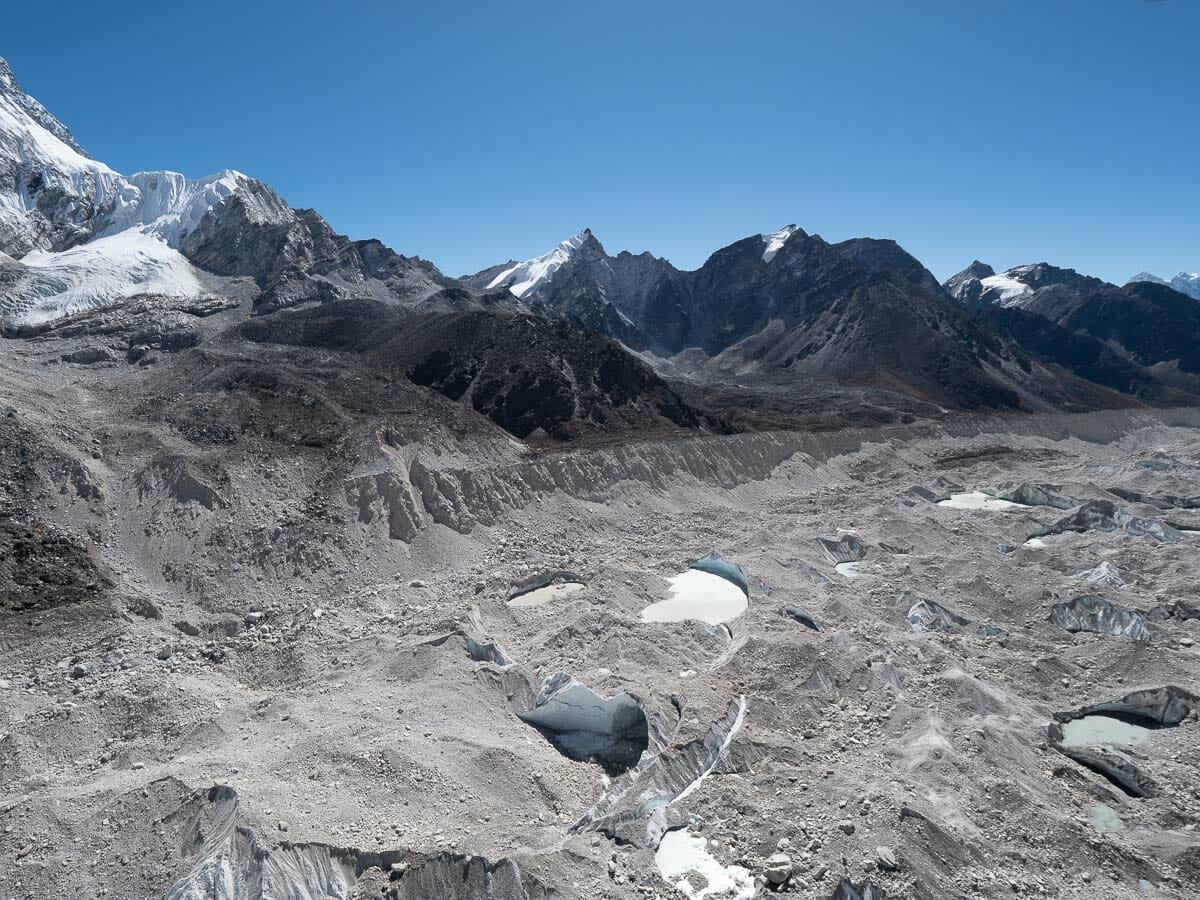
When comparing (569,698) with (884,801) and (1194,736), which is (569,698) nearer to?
(884,801)

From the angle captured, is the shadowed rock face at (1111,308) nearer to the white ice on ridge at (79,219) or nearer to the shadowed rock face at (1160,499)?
the shadowed rock face at (1160,499)

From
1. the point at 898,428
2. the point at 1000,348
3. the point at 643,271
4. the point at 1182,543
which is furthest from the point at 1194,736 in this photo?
the point at 643,271

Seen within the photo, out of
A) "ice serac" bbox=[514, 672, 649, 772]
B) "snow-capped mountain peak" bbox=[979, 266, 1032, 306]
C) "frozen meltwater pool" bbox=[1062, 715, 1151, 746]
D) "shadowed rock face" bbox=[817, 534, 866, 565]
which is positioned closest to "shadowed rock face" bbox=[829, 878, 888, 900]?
"ice serac" bbox=[514, 672, 649, 772]

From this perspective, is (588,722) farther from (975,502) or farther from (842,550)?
(975,502)

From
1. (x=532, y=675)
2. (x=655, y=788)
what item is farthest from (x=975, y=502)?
(x=655, y=788)

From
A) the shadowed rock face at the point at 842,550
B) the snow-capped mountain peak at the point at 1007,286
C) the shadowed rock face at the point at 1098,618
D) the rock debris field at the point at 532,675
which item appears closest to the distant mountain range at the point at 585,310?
the snow-capped mountain peak at the point at 1007,286

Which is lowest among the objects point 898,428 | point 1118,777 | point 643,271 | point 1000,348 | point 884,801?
point 1118,777
